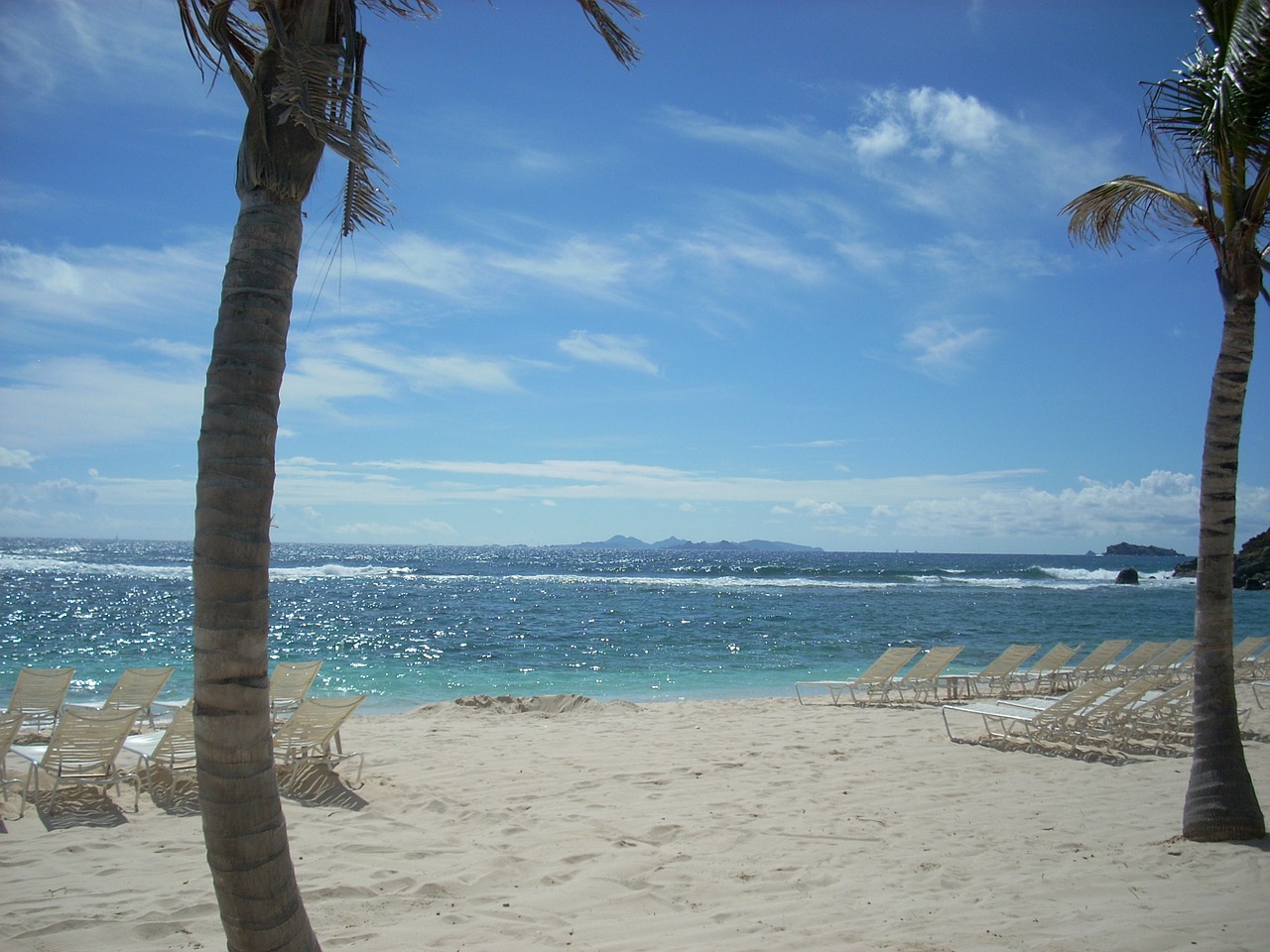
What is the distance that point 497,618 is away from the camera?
1232 inches

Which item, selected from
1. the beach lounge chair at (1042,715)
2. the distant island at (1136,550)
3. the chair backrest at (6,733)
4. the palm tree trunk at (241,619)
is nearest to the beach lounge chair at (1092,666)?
the beach lounge chair at (1042,715)

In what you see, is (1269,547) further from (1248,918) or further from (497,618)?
(1248,918)

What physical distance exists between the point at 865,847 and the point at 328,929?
332cm

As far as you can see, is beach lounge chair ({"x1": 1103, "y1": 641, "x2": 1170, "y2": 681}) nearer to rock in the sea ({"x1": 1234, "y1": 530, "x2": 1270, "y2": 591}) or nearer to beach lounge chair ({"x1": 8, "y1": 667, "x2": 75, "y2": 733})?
beach lounge chair ({"x1": 8, "y1": 667, "x2": 75, "y2": 733})

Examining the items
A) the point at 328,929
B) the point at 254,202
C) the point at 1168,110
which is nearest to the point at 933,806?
the point at 328,929

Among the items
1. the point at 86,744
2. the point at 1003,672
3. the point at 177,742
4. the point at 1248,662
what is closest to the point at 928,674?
the point at 1003,672

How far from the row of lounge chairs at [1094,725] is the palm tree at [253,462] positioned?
8.30m

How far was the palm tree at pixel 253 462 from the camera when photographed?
245 centimetres

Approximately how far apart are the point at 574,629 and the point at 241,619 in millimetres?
25613

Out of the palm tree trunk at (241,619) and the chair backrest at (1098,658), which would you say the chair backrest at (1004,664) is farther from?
the palm tree trunk at (241,619)

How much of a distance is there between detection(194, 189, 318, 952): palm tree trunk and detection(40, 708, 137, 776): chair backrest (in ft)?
15.7

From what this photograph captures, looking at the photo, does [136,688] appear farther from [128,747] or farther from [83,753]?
[83,753]

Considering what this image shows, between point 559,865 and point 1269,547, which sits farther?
point 1269,547

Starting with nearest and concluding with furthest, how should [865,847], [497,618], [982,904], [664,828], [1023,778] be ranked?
1. [982,904]
2. [865,847]
3. [664,828]
4. [1023,778]
5. [497,618]
